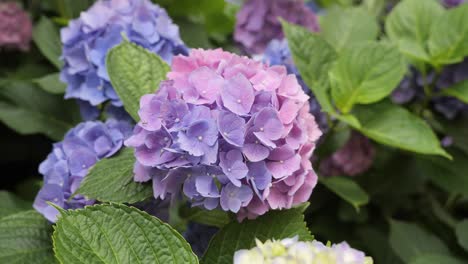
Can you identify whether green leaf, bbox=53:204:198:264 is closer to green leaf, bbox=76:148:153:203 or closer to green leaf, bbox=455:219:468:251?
green leaf, bbox=76:148:153:203

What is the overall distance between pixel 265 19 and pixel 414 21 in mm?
315

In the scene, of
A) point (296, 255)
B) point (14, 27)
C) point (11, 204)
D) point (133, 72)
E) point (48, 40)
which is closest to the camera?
point (296, 255)

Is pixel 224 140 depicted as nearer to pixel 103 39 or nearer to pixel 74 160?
pixel 74 160

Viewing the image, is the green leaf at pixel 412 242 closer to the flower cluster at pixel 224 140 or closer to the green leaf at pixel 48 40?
the flower cluster at pixel 224 140

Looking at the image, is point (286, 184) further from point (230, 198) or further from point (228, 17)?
point (228, 17)

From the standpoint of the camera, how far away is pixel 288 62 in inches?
46.4

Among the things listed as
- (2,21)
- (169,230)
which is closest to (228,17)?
(2,21)

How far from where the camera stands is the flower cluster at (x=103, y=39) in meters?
1.05

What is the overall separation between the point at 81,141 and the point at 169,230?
27cm

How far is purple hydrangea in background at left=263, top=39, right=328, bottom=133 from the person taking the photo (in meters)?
1.17

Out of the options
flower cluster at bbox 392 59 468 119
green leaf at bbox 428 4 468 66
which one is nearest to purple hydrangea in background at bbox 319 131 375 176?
flower cluster at bbox 392 59 468 119

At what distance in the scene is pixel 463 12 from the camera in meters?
1.21

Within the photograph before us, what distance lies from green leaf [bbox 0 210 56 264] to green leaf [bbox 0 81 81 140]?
345mm

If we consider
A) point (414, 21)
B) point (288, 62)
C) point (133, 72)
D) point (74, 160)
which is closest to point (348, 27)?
point (414, 21)
